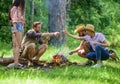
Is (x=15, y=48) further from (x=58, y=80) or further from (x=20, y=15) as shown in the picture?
(x=58, y=80)

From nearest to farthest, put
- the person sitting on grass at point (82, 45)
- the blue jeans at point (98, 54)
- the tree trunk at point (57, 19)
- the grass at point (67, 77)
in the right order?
the grass at point (67, 77)
the blue jeans at point (98, 54)
the person sitting on grass at point (82, 45)
the tree trunk at point (57, 19)

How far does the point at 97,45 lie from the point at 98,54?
0.34 m

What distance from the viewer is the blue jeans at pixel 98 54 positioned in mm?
11659

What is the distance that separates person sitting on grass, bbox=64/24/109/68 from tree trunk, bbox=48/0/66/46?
19.3 ft

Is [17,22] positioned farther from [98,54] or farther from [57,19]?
[57,19]

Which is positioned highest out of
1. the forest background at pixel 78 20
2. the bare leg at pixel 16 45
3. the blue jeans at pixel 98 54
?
the bare leg at pixel 16 45

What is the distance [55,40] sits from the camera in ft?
59.7

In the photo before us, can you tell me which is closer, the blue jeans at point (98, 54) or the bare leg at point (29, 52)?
the blue jeans at point (98, 54)

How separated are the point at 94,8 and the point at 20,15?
47.1 feet

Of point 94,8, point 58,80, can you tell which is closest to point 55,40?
point 94,8

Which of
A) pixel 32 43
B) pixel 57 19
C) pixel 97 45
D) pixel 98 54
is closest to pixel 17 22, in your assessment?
pixel 32 43

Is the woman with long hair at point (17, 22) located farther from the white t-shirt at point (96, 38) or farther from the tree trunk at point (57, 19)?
the tree trunk at point (57, 19)

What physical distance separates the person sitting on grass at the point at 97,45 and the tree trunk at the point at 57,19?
19.3 ft

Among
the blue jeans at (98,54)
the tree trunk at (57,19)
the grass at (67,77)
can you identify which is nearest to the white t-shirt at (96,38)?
the blue jeans at (98,54)
